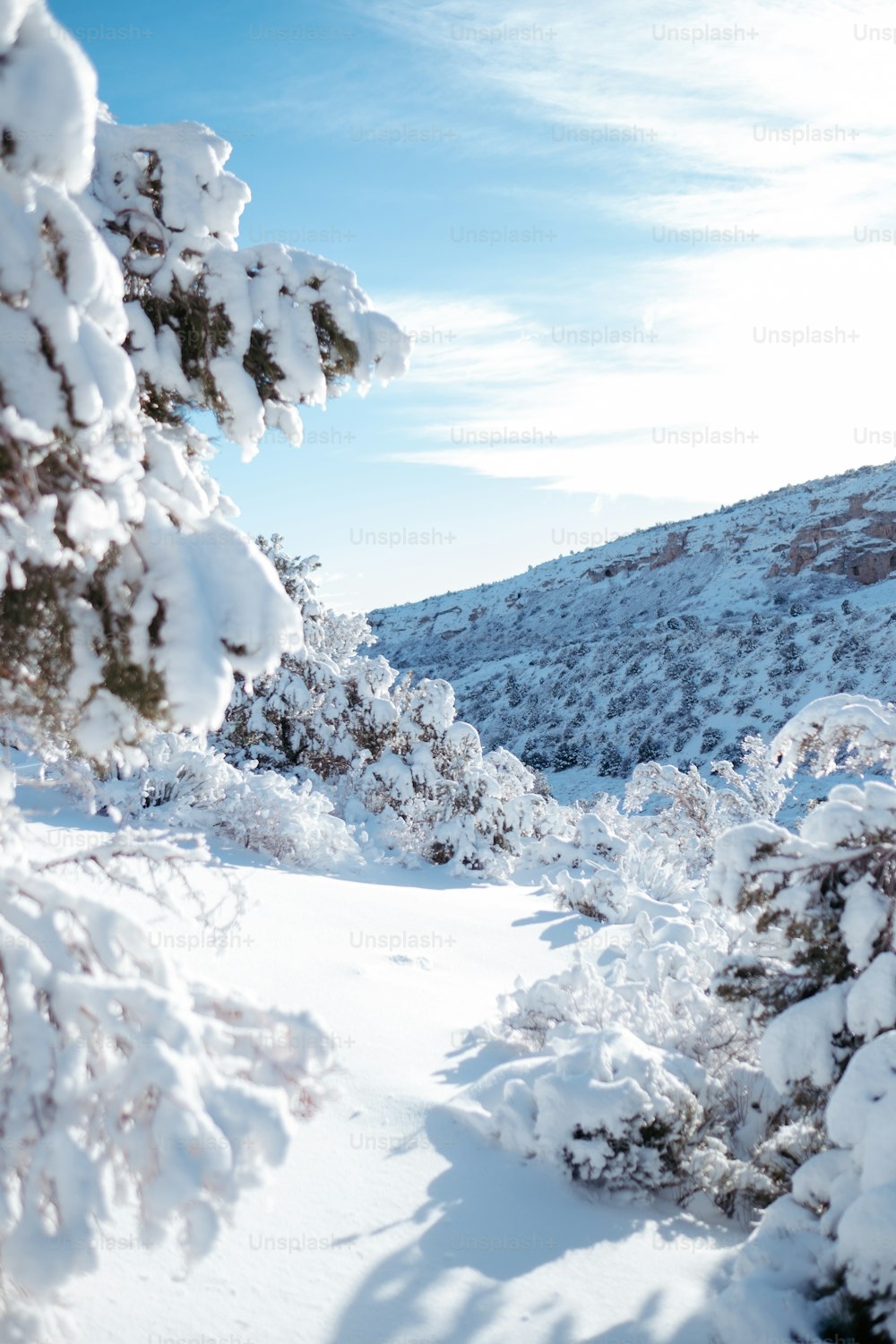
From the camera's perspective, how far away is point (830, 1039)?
3338 mm

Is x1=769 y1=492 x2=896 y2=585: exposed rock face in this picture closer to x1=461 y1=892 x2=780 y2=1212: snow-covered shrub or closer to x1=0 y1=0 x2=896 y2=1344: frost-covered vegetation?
x1=461 y1=892 x2=780 y2=1212: snow-covered shrub

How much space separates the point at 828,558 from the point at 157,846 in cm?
3985

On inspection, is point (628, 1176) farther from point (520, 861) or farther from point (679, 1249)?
point (520, 861)

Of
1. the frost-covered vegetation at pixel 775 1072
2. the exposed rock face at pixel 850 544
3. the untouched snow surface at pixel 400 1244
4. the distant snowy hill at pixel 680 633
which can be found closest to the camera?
the untouched snow surface at pixel 400 1244

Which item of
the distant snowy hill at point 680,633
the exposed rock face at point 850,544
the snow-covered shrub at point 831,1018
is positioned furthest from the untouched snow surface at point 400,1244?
the exposed rock face at point 850,544

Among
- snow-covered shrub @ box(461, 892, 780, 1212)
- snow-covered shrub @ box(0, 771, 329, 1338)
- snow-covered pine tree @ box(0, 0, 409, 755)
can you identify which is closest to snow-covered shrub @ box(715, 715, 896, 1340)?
snow-covered shrub @ box(461, 892, 780, 1212)

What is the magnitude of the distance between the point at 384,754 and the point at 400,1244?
35.6 ft

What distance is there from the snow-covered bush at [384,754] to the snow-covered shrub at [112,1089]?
10.7 meters

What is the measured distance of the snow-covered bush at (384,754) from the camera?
42.7 ft

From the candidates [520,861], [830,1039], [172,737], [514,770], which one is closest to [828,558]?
[514,770]

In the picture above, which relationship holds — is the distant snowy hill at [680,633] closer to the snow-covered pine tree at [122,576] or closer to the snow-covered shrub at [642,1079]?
the snow-covered shrub at [642,1079]

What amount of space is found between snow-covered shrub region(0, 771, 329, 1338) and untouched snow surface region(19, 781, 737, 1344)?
21cm

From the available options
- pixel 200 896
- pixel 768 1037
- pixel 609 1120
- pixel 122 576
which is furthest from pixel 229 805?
pixel 122 576

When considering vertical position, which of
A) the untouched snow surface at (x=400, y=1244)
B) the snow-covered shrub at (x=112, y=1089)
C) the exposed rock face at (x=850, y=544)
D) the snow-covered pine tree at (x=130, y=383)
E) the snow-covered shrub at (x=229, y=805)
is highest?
the exposed rock face at (x=850, y=544)
